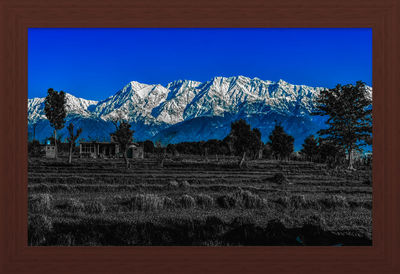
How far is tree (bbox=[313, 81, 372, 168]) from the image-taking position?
45.1ft

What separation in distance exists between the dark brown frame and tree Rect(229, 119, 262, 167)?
15203 mm

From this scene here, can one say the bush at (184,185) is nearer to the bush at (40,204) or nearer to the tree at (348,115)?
the bush at (40,204)

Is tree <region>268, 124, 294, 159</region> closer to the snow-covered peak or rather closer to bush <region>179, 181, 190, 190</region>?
bush <region>179, 181, 190, 190</region>

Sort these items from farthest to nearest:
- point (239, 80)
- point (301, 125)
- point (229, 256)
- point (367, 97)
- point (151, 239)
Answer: point (301, 125)
point (367, 97)
point (239, 80)
point (151, 239)
point (229, 256)

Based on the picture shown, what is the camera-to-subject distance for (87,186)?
8.03 metres

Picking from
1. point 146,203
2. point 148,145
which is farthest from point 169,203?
point 148,145

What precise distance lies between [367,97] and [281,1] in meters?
13.4

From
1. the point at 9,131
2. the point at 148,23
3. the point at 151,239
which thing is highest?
the point at 148,23

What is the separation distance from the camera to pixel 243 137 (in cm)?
1864

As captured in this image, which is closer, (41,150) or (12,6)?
(12,6)

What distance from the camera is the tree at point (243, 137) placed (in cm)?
1859

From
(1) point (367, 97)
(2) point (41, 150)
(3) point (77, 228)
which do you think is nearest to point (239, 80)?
(3) point (77, 228)

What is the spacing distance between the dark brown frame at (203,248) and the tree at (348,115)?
430 inches

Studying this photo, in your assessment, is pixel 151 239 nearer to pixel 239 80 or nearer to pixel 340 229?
pixel 340 229
